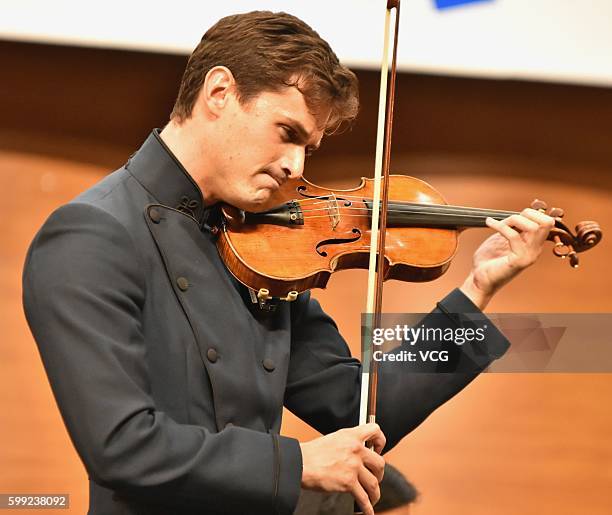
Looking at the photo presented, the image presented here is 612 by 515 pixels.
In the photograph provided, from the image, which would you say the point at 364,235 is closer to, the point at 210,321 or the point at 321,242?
the point at 321,242

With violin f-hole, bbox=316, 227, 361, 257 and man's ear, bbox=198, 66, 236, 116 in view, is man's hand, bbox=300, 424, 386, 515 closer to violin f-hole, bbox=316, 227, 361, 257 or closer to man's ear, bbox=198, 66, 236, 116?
violin f-hole, bbox=316, 227, 361, 257

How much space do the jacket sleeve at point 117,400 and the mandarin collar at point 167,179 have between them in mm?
156

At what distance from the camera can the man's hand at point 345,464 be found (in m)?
1.26

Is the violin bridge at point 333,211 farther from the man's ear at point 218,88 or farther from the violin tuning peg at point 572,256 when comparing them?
the violin tuning peg at point 572,256

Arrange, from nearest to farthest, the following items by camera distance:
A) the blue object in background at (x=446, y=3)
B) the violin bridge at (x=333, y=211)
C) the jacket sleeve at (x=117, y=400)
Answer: the jacket sleeve at (x=117, y=400), the violin bridge at (x=333, y=211), the blue object in background at (x=446, y=3)

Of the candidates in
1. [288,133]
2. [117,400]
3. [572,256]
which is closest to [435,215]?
[572,256]

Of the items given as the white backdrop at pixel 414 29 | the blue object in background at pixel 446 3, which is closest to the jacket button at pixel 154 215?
the white backdrop at pixel 414 29

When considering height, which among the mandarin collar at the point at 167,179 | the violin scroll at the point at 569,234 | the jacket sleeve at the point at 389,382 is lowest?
the jacket sleeve at the point at 389,382

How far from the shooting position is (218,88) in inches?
56.8

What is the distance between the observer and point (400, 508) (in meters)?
2.10

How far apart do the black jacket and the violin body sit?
0.05 metres

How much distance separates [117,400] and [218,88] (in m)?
0.54

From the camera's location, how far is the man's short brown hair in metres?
1.43

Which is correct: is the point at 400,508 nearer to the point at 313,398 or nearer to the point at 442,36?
the point at 313,398
